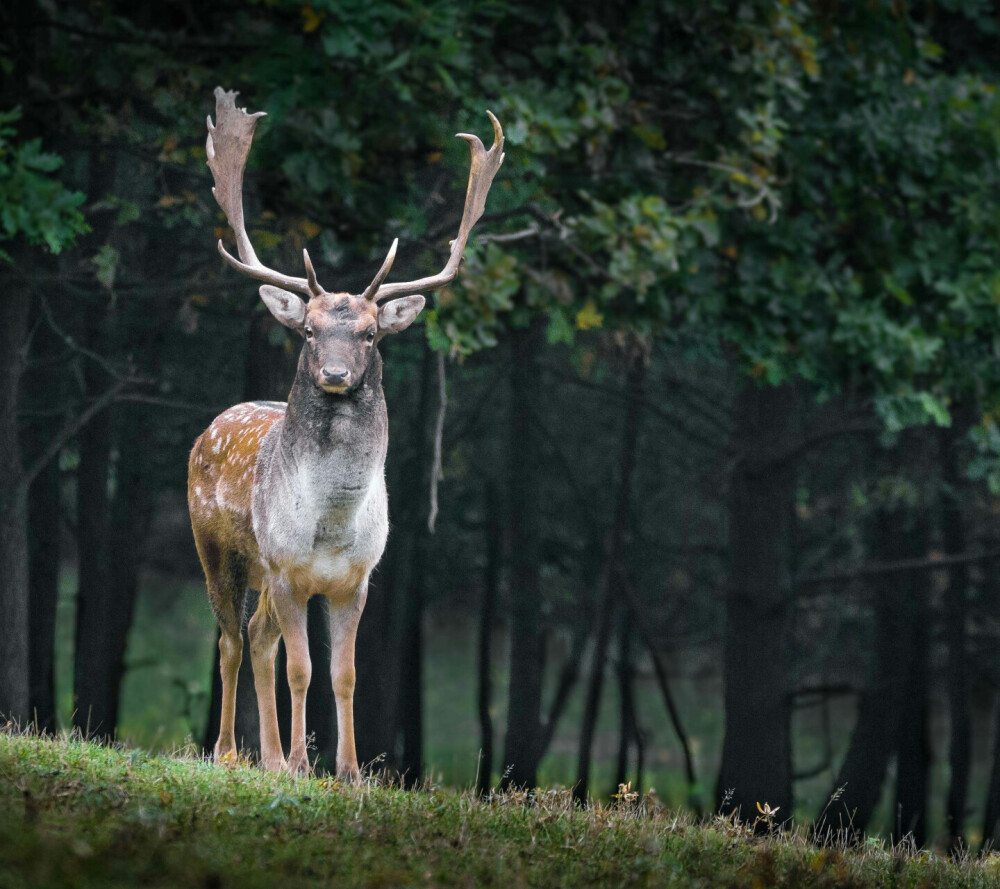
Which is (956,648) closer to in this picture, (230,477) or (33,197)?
(230,477)

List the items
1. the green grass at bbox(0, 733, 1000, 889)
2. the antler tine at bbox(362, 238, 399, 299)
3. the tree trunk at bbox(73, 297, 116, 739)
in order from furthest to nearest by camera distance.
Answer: the tree trunk at bbox(73, 297, 116, 739)
the antler tine at bbox(362, 238, 399, 299)
the green grass at bbox(0, 733, 1000, 889)

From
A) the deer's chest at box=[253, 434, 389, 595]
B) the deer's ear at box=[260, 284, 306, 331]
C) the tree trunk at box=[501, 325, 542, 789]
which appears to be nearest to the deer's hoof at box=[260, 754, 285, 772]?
the deer's chest at box=[253, 434, 389, 595]

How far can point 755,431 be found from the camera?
551 inches

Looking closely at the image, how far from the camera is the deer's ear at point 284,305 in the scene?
728 centimetres

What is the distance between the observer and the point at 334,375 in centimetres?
676

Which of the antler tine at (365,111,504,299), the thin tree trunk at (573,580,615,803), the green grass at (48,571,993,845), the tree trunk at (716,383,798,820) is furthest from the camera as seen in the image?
the green grass at (48,571,993,845)

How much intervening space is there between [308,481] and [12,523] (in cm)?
374

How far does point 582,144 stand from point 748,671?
218 inches

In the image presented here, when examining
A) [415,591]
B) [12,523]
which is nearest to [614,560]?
[415,591]

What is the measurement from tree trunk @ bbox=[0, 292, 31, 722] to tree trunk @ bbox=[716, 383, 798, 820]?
21.2 ft

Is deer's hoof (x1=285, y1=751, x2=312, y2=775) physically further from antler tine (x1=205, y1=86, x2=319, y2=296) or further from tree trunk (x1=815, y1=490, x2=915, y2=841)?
tree trunk (x1=815, y1=490, x2=915, y2=841)

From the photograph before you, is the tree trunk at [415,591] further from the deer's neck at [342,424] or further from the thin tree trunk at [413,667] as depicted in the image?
the deer's neck at [342,424]

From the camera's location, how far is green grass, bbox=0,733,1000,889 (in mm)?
5043

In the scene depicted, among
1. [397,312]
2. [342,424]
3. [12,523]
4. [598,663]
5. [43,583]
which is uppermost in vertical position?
[397,312]
